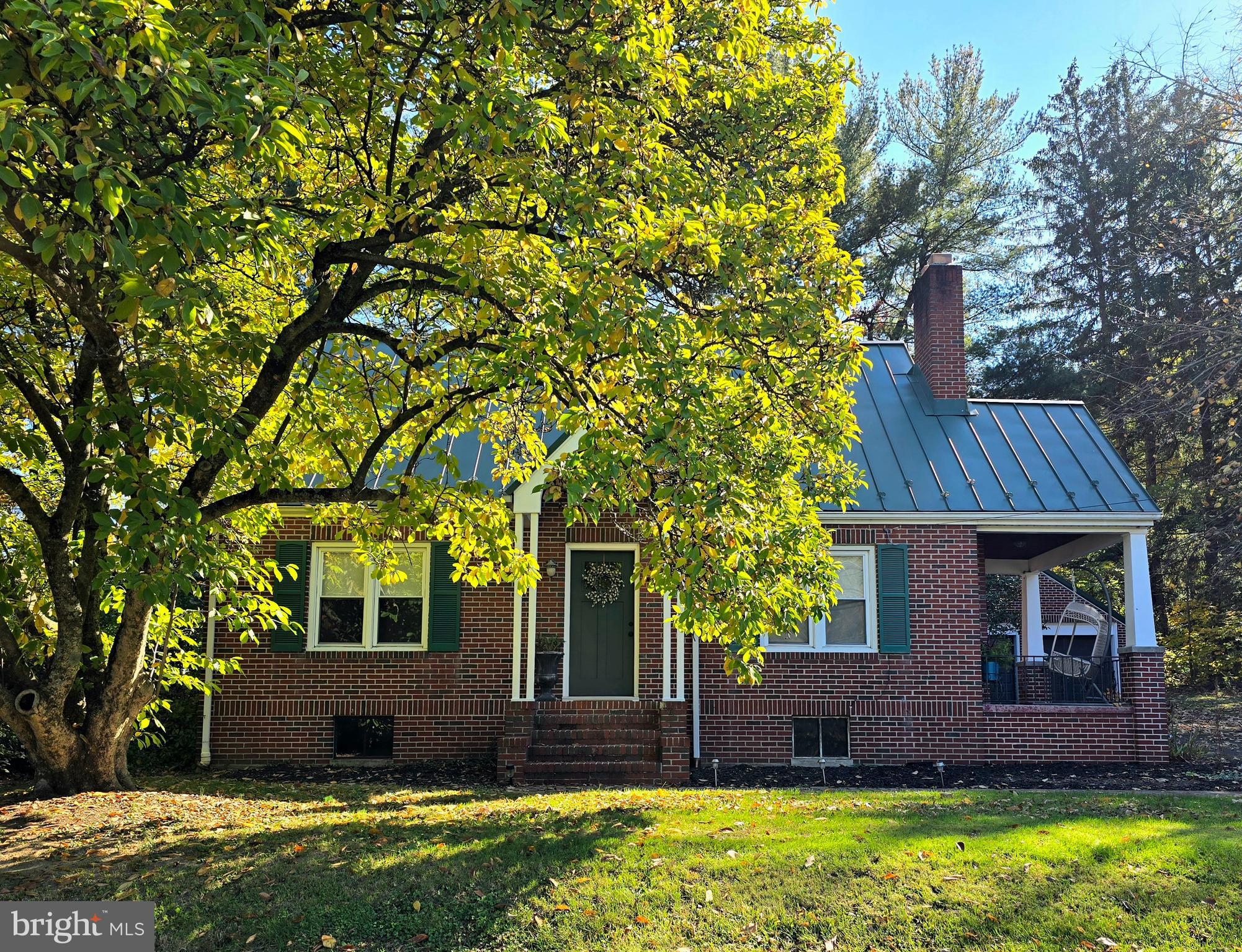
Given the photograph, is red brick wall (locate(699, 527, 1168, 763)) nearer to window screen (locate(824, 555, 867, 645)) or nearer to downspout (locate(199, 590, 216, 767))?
window screen (locate(824, 555, 867, 645))

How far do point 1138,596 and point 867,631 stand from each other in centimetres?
353

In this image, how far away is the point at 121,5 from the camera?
362 centimetres

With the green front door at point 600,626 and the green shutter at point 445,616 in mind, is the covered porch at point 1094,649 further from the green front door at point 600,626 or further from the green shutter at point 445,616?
the green shutter at point 445,616

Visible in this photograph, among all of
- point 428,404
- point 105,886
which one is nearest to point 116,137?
point 428,404

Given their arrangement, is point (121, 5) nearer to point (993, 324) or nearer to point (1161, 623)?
point (1161, 623)

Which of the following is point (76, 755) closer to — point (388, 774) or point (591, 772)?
point (388, 774)

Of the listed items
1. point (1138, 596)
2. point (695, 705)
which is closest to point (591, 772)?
point (695, 705)

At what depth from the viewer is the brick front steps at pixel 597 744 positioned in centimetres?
1084

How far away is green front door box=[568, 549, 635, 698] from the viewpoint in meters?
12.6

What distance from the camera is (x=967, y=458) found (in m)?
13.8

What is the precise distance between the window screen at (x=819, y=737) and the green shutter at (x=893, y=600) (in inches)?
45.6

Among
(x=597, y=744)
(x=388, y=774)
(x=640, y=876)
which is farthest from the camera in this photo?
(x=388, y=774)

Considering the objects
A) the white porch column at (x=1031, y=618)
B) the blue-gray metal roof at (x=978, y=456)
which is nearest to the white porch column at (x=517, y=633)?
the blue-gray metal roof at (x=978, y=456)

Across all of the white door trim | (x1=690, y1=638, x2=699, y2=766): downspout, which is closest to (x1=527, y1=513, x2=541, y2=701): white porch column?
the white door trim
